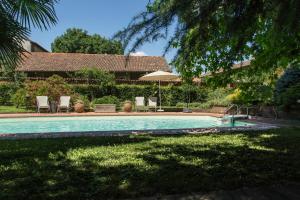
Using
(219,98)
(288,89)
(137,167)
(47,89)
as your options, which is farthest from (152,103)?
(137,167)

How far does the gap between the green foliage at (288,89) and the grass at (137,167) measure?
7.45 meters

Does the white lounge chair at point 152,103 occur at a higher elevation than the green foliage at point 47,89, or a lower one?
lower

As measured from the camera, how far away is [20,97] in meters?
23.4

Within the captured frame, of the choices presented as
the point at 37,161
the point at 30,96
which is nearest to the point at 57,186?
the point at 37,161

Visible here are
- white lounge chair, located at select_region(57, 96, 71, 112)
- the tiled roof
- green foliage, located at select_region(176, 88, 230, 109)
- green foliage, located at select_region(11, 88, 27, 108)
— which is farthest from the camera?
the tiled roof

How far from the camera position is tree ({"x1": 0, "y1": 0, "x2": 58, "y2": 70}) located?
5.01 m

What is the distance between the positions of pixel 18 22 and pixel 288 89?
12913 mm

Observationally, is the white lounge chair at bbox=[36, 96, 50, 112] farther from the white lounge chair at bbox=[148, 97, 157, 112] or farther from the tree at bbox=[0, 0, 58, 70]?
the tree at bbox=[0, 0, 58, 70]

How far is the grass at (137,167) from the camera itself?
4.32 meters

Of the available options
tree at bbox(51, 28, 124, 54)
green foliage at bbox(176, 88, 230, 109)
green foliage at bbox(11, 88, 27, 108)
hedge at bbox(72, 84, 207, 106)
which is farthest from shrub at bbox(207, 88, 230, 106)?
tree at bbox(51, 28, 124, 54)

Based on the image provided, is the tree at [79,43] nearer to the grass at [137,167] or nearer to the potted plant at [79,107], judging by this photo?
the potted plant at [79,107]

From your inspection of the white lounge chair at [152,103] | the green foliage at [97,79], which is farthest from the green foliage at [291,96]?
the green foliage at [97,79]

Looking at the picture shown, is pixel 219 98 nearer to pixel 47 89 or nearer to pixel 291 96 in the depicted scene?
pixel 291 96

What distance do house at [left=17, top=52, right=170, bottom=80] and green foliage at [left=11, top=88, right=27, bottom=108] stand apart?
1030cm
